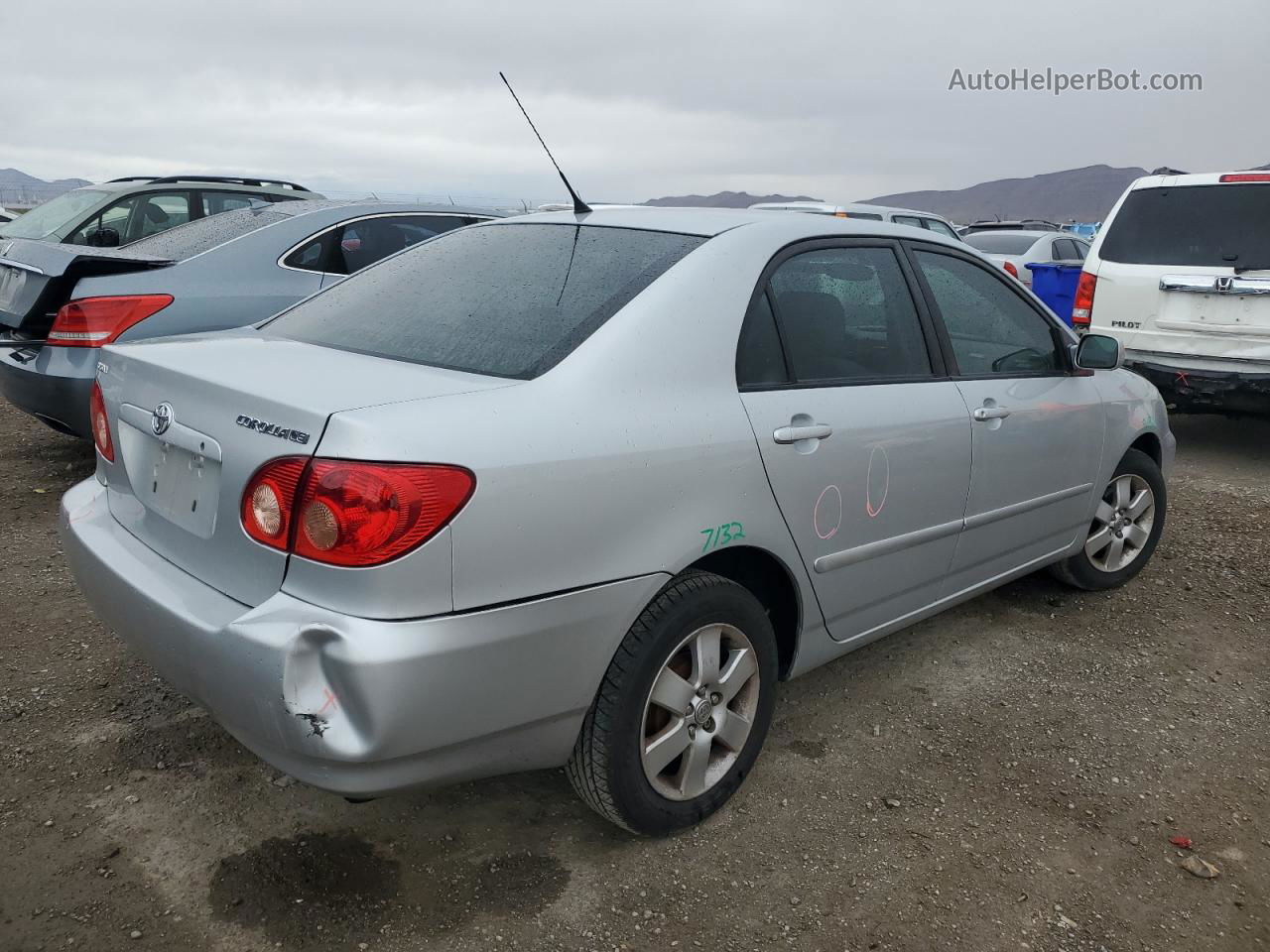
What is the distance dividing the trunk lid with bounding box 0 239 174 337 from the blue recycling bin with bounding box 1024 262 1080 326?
28.8 feet

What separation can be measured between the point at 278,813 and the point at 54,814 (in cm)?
56

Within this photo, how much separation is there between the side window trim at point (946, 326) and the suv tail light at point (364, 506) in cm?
193

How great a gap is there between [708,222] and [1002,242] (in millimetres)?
12532

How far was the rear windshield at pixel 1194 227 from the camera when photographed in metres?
6.50

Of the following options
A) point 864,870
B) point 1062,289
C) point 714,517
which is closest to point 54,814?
point 714,517

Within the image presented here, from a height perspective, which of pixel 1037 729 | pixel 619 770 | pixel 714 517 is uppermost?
pixel 714 517

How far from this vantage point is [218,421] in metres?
2.20

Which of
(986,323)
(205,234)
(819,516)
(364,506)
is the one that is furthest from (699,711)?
(205,234)

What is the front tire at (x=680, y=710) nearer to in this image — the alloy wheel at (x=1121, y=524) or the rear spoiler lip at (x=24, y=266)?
the alloy wheel at (x=1121, y=524)

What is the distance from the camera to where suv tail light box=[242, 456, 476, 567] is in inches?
76.9

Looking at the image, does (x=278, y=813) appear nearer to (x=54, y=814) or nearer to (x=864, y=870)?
(x=54, y=814)

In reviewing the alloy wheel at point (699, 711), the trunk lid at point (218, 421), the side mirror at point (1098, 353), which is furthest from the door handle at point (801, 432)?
the side mirror at point (1098, 353)

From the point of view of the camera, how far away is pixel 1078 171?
18350 cm

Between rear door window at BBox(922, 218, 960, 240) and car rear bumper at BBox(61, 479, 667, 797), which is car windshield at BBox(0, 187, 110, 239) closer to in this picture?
car rear bumper at BBox(61, 479, 667, 797)
